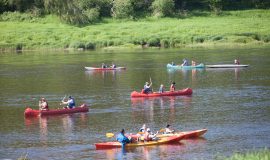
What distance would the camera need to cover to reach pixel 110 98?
56.3 meters

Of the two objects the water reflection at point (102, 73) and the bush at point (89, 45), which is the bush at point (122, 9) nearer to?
the bush at point (89, 45)

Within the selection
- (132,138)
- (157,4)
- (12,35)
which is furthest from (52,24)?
(132,138)

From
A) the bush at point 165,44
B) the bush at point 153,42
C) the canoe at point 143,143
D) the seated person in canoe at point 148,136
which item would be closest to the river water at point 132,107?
the canoe at point 143,143

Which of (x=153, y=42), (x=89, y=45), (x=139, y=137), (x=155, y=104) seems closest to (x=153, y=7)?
(x=153, y=42)

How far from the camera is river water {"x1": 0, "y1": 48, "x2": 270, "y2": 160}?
37125 millimetres

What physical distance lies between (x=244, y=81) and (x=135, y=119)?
2265 centimetres

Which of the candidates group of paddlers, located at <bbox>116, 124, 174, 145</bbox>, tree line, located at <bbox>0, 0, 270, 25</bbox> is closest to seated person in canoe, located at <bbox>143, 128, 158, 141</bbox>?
group of paddlers, located at <bbox>116, 124, 174, 145</bbox>

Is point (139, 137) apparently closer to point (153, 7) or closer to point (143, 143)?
point (143, 143)

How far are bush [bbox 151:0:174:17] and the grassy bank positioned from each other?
6.51 feet

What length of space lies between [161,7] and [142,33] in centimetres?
1168

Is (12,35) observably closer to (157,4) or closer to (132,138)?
(157,4)

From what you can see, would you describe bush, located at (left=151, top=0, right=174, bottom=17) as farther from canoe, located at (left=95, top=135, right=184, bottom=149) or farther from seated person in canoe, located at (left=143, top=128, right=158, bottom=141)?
seated person in canoe, located at (left=143, top=128, right=158, bottom=141)

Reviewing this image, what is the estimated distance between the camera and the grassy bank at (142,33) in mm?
109375

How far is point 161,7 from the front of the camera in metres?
122
